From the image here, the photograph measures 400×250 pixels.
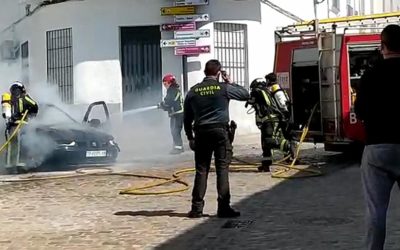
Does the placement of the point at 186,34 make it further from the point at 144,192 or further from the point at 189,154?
the point at 144,192

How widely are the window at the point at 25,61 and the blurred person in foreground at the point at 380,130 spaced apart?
20.4 m

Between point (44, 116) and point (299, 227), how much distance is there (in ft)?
28.2

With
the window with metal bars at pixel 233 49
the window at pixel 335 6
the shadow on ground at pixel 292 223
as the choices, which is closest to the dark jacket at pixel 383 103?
the shadow on ground at pixel 292 223

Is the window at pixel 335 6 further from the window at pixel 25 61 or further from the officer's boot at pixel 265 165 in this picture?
the officer's boot at pixel 265 165

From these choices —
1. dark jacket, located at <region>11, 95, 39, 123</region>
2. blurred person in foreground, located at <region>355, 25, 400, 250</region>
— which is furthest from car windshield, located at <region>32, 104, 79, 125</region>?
blurred person in foreground, located at <region>355, 25, 400, 250</region>

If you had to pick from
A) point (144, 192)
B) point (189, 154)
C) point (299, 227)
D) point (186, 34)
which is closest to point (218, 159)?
point (299, 227)

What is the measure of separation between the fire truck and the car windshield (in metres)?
4.37

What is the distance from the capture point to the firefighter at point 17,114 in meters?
14.8

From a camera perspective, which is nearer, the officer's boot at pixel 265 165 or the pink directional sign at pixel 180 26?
the officer's boot at pixel 265 165

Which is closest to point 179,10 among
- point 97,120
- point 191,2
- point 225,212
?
point 191,2

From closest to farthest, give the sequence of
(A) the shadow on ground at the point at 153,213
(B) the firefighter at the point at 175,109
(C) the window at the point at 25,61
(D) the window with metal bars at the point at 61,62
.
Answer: (A) the shadow on ground at the point at 153,213
(B) the firefighter at the point at 175,109
(D) the window with metal bars at the point at 61,62
(C) the window at the point at 25,61

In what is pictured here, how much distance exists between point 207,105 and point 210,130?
0.95ft

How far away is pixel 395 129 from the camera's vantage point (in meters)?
5.56

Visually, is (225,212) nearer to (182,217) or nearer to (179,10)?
(182,217)
